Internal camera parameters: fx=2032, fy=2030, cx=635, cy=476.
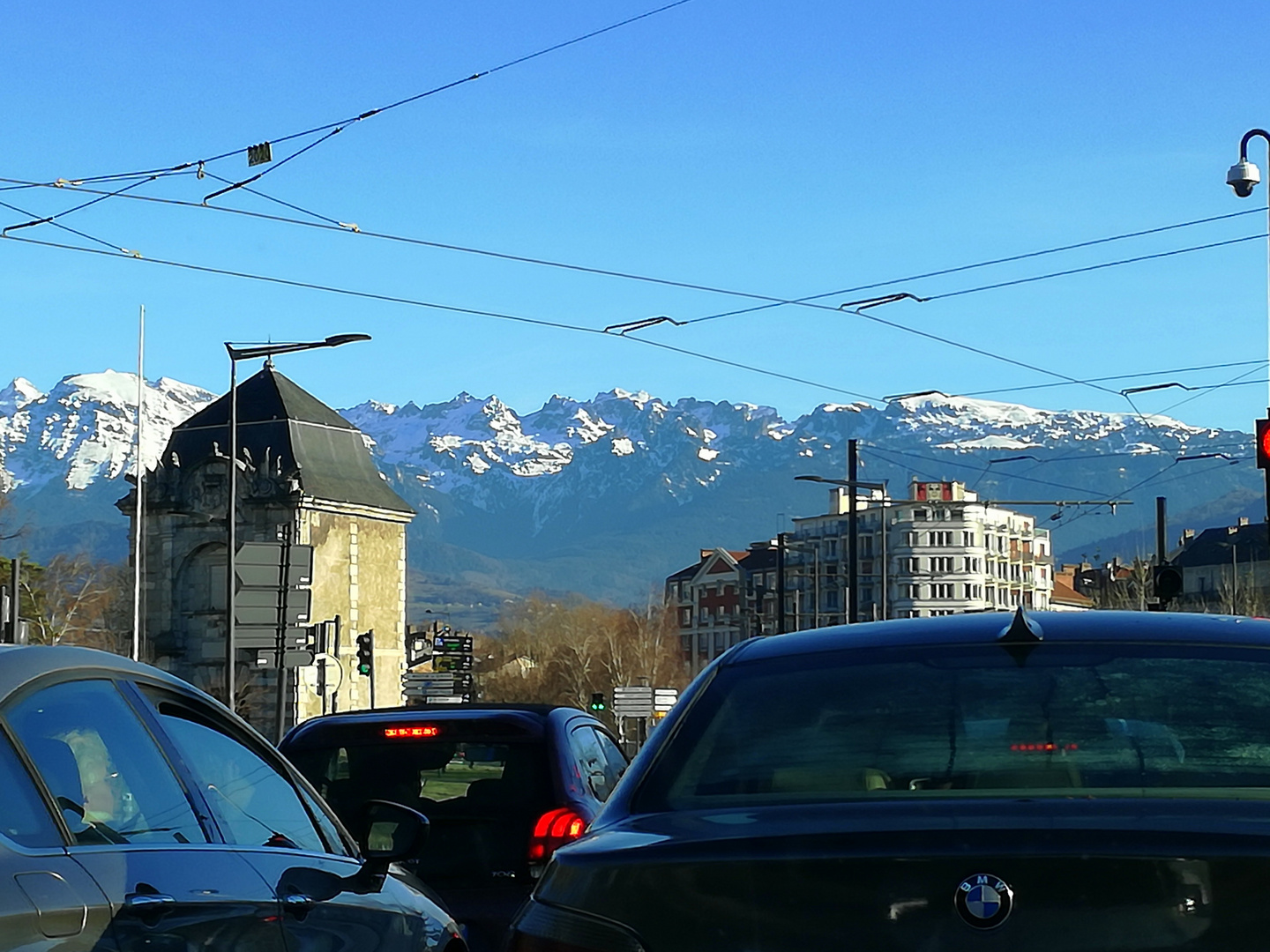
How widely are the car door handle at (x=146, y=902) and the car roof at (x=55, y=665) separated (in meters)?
0.49

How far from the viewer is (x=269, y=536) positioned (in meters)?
89.6

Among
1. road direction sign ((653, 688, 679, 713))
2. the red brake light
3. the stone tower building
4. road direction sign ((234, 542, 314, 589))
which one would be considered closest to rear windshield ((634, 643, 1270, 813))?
the red brake light

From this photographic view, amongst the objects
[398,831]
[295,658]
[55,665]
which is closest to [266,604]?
[295,658]

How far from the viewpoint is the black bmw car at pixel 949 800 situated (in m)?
3.43

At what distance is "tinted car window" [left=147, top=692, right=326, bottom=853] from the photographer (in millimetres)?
5242

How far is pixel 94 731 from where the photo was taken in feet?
15.4

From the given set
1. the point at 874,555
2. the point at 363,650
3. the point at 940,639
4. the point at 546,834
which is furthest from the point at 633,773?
the point at 874,555

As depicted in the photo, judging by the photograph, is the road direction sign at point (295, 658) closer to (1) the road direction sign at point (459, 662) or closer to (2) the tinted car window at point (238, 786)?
(2) the tinted car window at point (238, 786)

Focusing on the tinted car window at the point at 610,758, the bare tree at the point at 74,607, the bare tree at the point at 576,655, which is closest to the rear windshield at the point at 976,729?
the tinted car window at the point at 610,758

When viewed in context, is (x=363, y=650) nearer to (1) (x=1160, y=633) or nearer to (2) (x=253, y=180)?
(2) (x=253, y=180)

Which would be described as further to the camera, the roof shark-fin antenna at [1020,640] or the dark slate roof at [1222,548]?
the dark slate roof at [1222,548]

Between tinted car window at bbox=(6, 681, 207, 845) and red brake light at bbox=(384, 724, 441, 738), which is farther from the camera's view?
red brake light at bbox=(384, 724, 441, 738)

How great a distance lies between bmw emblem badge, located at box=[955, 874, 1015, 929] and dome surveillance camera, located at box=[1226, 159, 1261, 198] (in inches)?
1019

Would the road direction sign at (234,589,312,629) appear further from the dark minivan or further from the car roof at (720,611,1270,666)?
the car roof at (720,611,1270,666)
